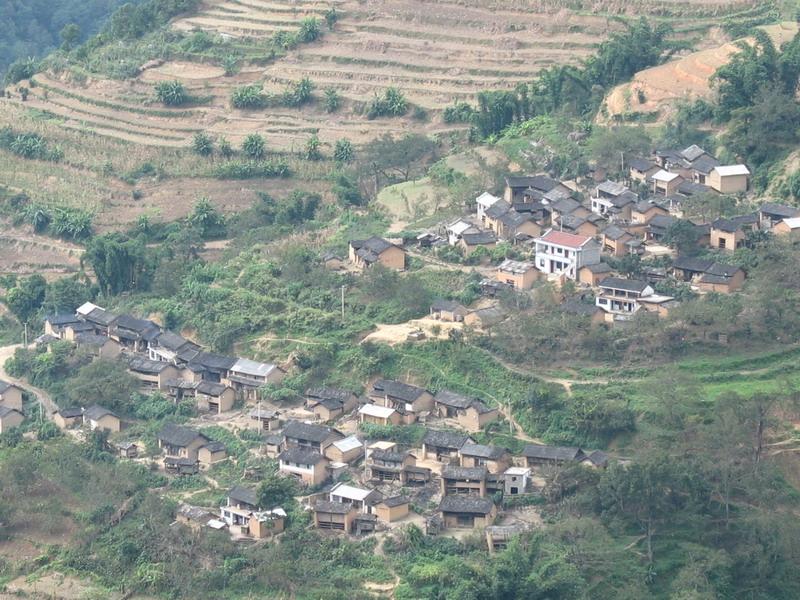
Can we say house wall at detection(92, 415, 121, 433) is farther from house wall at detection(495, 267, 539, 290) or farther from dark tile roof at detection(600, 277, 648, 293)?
dark tile roof at detection(600, 277, 648, 293)

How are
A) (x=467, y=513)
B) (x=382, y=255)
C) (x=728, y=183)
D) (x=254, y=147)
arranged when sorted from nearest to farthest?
(x=467, y=513) → (x=382, y=255) → (x=728, y=183) → (x=254, y=147)

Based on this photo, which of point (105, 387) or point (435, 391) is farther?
point (105, 387)

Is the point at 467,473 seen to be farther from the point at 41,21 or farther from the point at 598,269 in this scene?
the point at 41,21

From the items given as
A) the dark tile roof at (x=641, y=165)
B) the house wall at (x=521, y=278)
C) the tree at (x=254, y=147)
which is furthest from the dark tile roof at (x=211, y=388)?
the tree at (x=254, y=147)

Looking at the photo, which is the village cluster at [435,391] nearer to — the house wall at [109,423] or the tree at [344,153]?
the house wall at [109,423]

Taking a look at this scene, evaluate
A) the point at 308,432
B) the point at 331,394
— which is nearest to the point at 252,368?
the point at 331,394

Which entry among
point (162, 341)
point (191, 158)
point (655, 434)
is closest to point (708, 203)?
point (655, 434)

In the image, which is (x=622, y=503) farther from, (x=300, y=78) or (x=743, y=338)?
(x=300, y=78)
